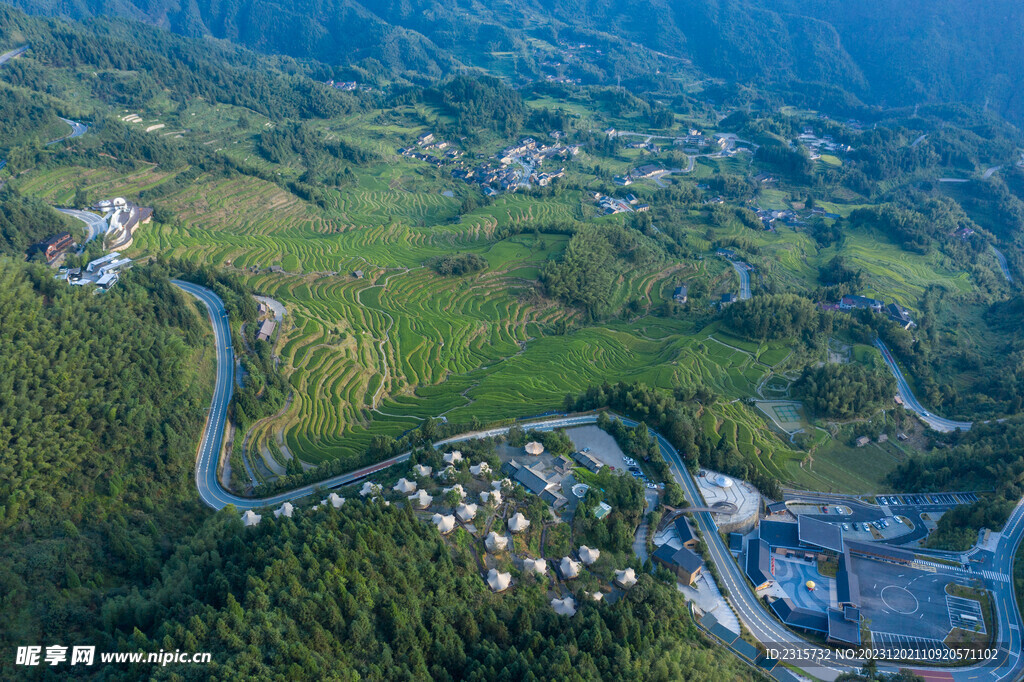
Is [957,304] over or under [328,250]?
over

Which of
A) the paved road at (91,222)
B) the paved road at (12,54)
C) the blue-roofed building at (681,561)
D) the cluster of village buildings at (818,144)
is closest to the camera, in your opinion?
the blue-roofed building at (681,561)

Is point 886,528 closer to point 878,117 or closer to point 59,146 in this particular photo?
point 59,146

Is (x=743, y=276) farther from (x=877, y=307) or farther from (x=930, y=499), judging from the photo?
(x=930, y=499)

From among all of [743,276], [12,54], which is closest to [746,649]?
[743,276]

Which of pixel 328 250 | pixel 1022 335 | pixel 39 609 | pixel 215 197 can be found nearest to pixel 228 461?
pixel 39 609

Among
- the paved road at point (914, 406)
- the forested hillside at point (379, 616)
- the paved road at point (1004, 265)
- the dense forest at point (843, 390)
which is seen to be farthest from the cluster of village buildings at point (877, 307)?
the forested hillside at point (379, 616)

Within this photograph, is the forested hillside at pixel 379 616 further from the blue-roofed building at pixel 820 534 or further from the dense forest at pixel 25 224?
the dense forest at pixel 25 224
